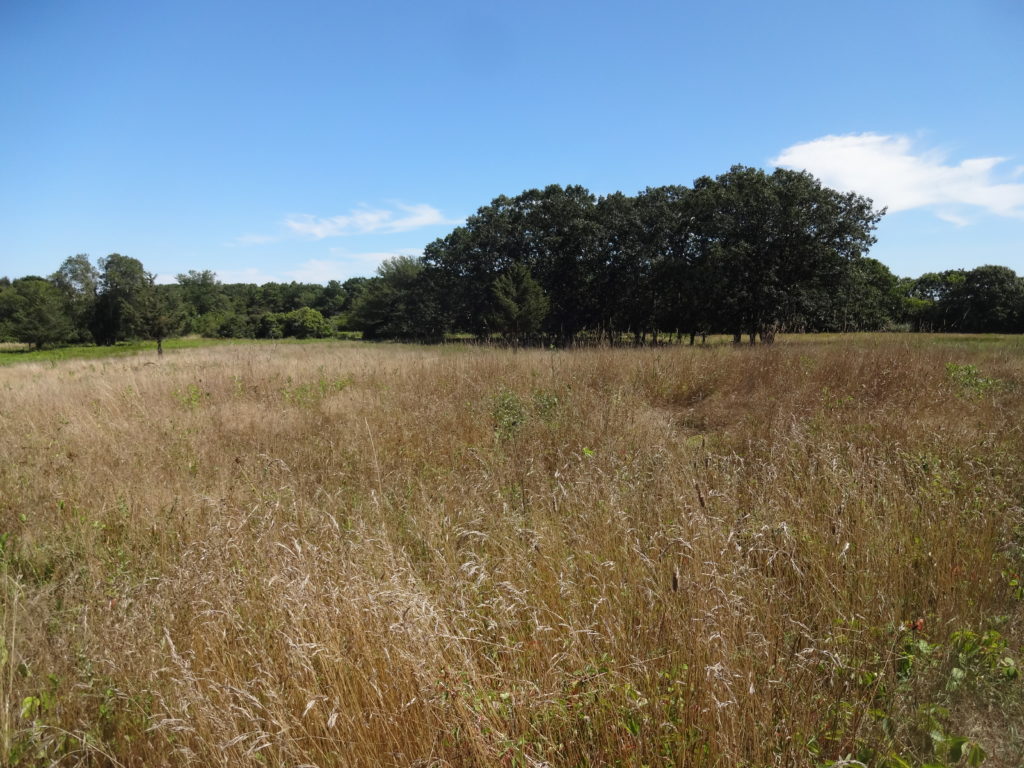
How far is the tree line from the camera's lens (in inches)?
997

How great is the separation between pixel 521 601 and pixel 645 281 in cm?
3320

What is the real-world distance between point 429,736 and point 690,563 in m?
1.50

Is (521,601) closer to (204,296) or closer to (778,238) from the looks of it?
(778,238)

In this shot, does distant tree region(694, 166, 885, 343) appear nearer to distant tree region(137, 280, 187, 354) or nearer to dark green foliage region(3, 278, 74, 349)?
distant tree region(137, 280, 187, 354)

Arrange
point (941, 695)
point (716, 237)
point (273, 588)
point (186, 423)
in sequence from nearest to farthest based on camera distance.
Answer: point (941, 695) → point (273, 588) → point (186, 423) → point (716, 237)

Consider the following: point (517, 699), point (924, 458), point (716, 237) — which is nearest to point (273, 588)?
point (517, 699)

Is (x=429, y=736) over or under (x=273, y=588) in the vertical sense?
under

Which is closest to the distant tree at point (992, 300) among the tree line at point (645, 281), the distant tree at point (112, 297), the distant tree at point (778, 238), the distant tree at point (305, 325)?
the tree line at point (645, 281)

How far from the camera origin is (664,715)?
1697 millimetres

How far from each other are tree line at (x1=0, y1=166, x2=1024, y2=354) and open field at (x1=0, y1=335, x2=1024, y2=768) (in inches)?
299

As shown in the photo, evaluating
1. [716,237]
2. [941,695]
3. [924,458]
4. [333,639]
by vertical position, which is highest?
[716,237]

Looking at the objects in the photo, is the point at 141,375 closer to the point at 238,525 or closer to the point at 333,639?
the point at 238,525

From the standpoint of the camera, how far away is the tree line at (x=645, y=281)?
25328mm


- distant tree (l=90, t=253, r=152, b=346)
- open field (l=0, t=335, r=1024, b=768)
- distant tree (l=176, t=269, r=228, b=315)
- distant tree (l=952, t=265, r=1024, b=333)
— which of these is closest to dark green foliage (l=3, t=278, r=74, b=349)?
distant tree (l=90, t=253, r=152, b=346)
